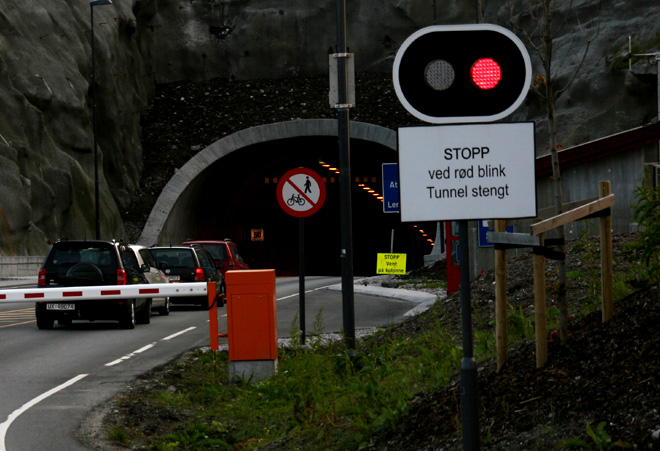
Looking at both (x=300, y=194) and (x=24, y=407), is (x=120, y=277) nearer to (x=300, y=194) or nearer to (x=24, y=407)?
(x=300, y=194)

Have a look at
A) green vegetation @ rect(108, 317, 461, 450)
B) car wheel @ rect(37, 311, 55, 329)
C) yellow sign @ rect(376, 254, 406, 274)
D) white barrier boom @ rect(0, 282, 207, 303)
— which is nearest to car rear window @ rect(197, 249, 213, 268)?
yellow sign @ rect(376, 254, 406, 274)

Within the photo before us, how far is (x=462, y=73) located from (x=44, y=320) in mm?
16243

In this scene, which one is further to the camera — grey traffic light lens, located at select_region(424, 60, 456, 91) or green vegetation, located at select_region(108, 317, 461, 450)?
green vegetation, located at select_region(108, 317, 461, 450)

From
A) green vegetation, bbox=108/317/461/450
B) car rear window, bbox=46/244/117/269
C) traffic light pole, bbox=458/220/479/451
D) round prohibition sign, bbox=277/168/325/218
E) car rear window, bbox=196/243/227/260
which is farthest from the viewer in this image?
car rear window, bbox=196/243/227/260

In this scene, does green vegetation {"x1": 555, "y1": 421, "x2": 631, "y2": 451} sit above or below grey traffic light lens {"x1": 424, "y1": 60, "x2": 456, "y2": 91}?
below

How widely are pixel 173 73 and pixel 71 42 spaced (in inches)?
576

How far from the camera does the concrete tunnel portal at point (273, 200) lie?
168 feet

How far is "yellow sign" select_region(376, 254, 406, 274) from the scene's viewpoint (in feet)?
95.7

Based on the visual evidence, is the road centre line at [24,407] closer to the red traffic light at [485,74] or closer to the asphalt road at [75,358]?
the asphalt road at [75,358]

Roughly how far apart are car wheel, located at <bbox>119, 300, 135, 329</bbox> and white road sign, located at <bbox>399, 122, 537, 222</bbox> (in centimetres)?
1563

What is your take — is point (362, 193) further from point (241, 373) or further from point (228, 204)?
point (241, 373)

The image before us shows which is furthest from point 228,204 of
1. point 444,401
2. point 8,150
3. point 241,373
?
point 444,401

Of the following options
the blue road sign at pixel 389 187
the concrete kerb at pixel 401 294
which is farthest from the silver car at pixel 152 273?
the concrete kerb at pixel 401 294

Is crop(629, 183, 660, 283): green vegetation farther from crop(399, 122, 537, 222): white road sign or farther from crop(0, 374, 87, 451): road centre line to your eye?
crop(0, 374, 87, 451): road centre line
